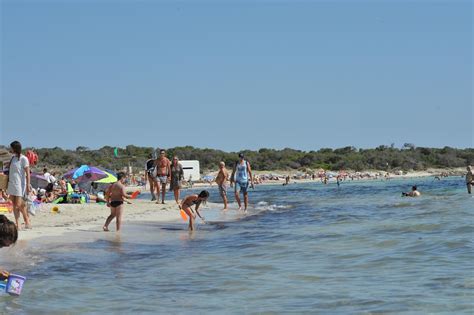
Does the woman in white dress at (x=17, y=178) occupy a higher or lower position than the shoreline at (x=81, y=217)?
higher

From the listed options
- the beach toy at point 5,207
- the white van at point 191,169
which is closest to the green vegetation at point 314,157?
the white van at point 191,169

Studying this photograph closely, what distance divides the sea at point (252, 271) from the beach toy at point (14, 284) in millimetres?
145

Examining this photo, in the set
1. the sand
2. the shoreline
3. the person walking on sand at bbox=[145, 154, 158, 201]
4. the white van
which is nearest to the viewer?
the shoreline

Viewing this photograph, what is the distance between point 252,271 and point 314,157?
91.3 meters

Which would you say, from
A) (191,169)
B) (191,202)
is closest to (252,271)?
(191,202)

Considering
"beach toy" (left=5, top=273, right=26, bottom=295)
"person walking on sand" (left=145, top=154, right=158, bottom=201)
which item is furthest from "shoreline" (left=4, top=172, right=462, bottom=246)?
"beach toy" (left=5, top=273, right=26, bottom=295)

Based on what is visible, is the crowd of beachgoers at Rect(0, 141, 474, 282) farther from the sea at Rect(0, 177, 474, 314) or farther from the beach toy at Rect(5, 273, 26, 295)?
the sea at Rect(0, 177, 474, 314)

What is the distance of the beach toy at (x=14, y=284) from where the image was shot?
596cm

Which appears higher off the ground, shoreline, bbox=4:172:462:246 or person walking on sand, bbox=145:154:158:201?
person walking on sand, bbox=145:154:158:201

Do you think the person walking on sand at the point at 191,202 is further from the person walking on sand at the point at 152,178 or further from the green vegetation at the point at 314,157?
the green vegetation at the point at 314,157

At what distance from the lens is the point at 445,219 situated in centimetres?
1438

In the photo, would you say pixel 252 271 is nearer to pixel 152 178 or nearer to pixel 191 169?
pixel 152 178

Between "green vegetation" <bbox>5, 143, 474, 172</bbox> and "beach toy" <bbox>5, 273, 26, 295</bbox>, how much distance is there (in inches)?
2928

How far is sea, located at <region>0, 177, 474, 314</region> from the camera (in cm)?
616
